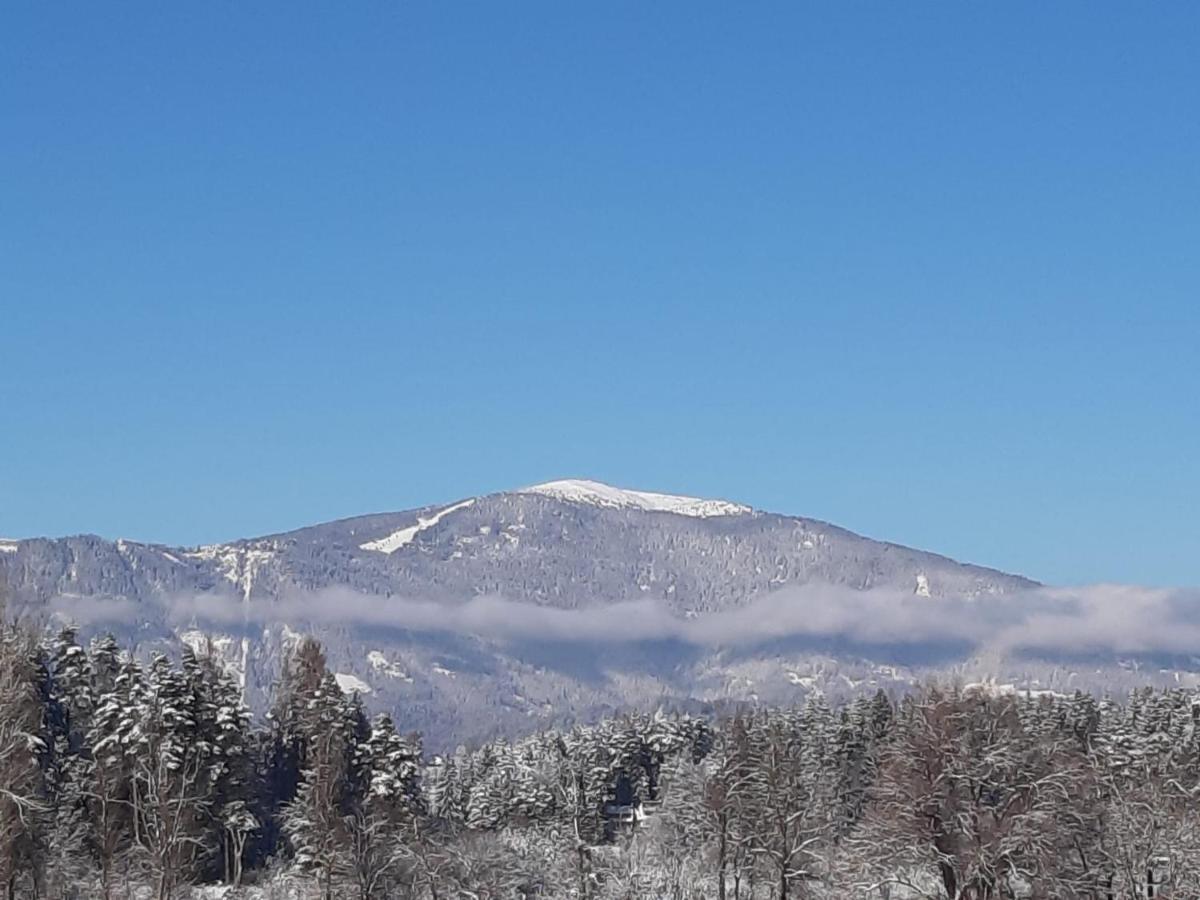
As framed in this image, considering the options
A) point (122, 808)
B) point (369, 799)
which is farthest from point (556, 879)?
point (122, 808)

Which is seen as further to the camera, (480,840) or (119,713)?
(480,840)

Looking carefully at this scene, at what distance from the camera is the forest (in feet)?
202

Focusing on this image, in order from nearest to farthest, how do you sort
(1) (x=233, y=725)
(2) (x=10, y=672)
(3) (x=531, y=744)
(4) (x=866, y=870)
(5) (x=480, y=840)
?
(2) (x=10, y=672), (4) (x=866, y=870), (1) (x=233, y=725), (5) (x=480, y=840), (3) (x=531, y=744)

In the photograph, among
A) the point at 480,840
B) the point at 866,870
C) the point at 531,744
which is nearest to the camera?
the point at 866,870

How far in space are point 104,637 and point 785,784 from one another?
3572 centimetres

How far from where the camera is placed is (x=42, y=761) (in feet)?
241

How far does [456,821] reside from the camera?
108m

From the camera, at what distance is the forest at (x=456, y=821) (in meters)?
61.7

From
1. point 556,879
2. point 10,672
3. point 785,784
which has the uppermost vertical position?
point 10,672

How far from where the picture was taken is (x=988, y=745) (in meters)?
66.2

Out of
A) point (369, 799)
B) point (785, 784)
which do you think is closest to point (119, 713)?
point (369, 799)

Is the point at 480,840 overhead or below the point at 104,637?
below

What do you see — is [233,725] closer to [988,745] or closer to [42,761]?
[42,761]

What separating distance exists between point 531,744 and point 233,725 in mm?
88892
